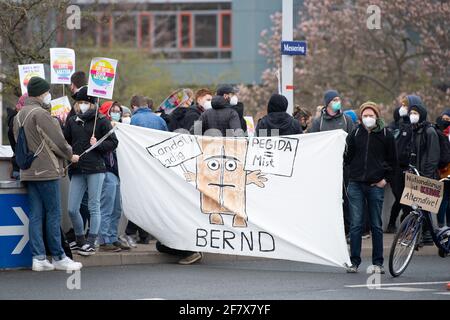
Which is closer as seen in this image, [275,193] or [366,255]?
[275,193]

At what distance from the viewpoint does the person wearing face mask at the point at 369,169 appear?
13391 mm

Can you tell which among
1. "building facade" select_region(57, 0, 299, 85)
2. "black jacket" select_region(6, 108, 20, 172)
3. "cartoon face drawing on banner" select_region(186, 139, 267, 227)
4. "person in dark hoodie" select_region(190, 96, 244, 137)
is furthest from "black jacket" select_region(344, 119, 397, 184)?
"building facade" select_region(57, 0, 299, 85)

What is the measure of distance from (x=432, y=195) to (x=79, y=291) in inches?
170

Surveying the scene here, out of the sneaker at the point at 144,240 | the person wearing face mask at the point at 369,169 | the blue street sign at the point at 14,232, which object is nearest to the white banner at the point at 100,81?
the blue street sign at the point at 14,232

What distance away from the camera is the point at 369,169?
1339cm

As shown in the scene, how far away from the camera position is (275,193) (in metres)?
13.8

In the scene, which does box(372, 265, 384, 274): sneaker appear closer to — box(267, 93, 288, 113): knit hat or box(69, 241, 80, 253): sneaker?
box(267, 93, 288, 113): knit hat

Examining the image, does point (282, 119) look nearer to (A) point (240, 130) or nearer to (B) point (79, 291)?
(A) point (240, 130)

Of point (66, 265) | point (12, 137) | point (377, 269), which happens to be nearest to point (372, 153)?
point (377, 269)

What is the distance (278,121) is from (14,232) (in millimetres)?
3929

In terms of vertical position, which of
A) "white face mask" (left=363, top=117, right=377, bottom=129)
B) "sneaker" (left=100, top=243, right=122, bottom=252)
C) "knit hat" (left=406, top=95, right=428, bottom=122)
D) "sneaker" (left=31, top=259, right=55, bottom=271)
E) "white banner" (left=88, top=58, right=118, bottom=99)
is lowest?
"sneaker" (left=100, top=243, right=122, bottom=252)

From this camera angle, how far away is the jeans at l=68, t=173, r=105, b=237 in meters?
13.9

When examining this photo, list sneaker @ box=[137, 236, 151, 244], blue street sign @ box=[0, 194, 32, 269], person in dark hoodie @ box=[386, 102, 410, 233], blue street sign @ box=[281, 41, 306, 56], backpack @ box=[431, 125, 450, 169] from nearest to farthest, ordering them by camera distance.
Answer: blue street sign @ box=[0, 194, 32, 269] → sneaker @ box=[137, 236, 151, 244] → backpack @ box=[431, 125, 450, 169] → person in dark hoodie @ box=[386, 102, 410, 233] → blue street sign @ box=[281, 41, 306, 56]
